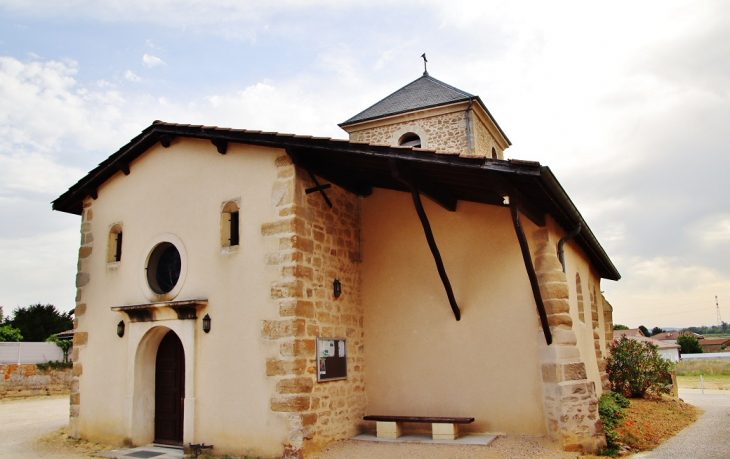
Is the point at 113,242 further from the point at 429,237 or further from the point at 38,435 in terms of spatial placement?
the point at 429,237

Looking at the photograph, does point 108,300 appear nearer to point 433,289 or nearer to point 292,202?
point 292,202

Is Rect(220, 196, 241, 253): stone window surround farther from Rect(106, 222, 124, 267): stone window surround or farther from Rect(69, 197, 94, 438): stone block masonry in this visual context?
Rect(69, 197, 94, 438): stone block masonry

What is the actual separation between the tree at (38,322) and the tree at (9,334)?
0.99 metres

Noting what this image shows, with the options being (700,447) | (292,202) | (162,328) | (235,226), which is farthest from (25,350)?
(700,447)

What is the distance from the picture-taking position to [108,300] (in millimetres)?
8992

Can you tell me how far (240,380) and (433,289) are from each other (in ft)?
9.96

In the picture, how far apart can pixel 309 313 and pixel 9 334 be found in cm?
2318

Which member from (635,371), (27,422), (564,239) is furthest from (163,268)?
(635,371)

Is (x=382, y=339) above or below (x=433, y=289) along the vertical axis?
below

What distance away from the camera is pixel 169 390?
27.6ft

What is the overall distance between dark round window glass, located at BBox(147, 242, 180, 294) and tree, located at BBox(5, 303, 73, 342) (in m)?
21.3

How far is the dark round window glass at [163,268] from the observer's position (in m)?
8.53

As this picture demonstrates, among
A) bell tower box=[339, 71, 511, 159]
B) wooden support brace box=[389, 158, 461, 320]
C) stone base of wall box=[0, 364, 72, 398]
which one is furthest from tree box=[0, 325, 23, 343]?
wooden support brace box=[389, 158, 461, 320]

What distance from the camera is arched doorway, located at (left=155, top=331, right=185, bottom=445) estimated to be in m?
8.23
